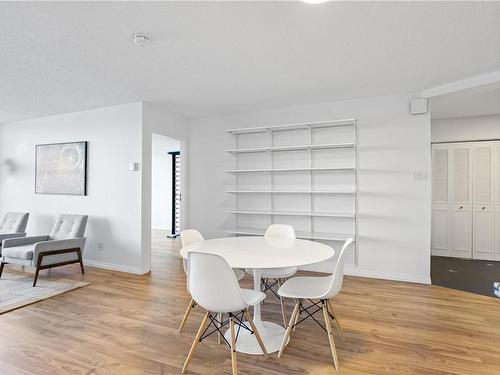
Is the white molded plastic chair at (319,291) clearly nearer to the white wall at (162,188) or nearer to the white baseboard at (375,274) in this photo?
the white baseboard at (375,274)

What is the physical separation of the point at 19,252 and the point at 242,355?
3.45 meters

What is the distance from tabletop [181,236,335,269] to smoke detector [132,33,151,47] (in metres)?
1.77

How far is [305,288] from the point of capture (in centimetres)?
219

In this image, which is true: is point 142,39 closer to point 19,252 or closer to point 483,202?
point 19,252

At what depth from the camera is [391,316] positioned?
2729 mm

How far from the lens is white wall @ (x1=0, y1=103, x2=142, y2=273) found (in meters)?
4.25

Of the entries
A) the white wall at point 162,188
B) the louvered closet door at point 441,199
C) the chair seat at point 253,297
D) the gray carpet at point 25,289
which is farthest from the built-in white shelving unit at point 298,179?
the white wall at point 162,188

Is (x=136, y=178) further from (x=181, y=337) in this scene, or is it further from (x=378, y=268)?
(x=378, y=268)

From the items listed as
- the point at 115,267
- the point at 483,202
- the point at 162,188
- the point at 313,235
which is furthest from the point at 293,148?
the point at 162,188

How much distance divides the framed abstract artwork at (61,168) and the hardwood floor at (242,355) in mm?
2035

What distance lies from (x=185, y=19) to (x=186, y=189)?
3.38m

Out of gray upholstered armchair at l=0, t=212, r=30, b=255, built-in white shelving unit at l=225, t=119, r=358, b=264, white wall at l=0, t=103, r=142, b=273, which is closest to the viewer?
built-in white shelving unit at l=225, t=119, r=358, b=264

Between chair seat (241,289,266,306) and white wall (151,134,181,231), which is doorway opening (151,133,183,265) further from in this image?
chair seat (241,289,266,306)

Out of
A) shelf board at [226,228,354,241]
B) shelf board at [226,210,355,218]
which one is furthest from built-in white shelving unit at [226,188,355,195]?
shelf board at [226,228,354,241]
